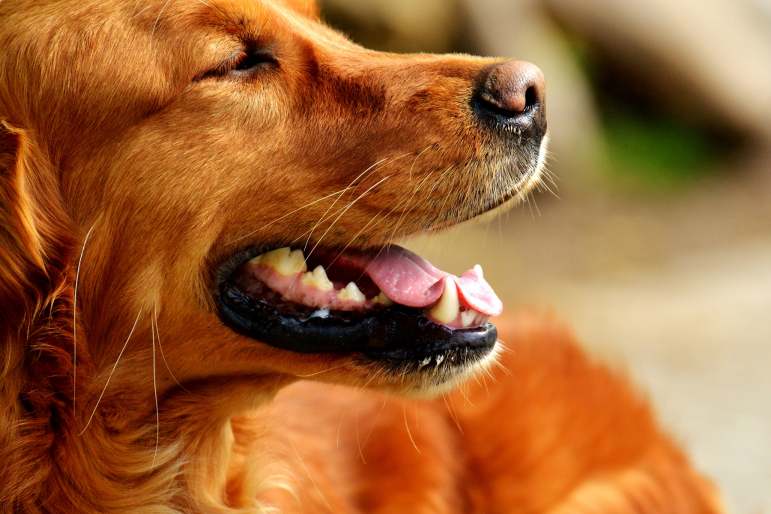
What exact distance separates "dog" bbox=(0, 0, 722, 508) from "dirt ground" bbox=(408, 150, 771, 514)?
1.92m

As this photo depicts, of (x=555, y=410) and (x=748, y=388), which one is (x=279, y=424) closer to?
(x=555, y=410)

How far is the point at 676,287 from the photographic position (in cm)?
671

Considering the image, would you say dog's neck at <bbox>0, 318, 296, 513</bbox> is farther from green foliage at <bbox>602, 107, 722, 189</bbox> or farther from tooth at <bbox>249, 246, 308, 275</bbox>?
green foliage at <bbox>602, 107, 722, 189</bbox>

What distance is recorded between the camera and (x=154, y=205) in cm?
208

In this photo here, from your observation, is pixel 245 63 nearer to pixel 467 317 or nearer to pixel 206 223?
pixel 206 223

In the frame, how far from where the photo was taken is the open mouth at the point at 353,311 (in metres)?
2.12

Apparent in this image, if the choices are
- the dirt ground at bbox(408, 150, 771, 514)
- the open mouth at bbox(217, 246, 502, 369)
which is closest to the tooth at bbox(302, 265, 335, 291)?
the open mouth at bbox(217, 246, 502, 369)

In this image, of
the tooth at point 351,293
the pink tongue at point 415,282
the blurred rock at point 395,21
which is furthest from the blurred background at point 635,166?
the tooth at point 351,293

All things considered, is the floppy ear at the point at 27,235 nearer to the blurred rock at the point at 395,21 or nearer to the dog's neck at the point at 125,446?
the dog's neck at the point at 125,446

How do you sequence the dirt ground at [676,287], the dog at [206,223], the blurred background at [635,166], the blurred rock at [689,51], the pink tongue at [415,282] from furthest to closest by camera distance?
the blurred rock at [689,51] → the blurred background at [635,166] → the dirt ground at [676,287] → the pink tongue at [415,282] → the dog at [206,223]

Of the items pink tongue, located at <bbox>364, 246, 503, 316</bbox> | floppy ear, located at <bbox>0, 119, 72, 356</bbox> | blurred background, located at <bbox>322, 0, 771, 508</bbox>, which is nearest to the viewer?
floppy ear, located at <bbox>0, 119, 72, 356</bbox>

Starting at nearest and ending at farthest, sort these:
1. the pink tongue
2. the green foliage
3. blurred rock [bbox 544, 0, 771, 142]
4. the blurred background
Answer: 1. the pink tongue
2. the blurred background
3. blurred rock [bbox 544, 0, 771, 142]
4. the green foliage

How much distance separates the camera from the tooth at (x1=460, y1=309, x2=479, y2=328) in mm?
2174

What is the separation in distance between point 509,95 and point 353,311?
2.54 ft
